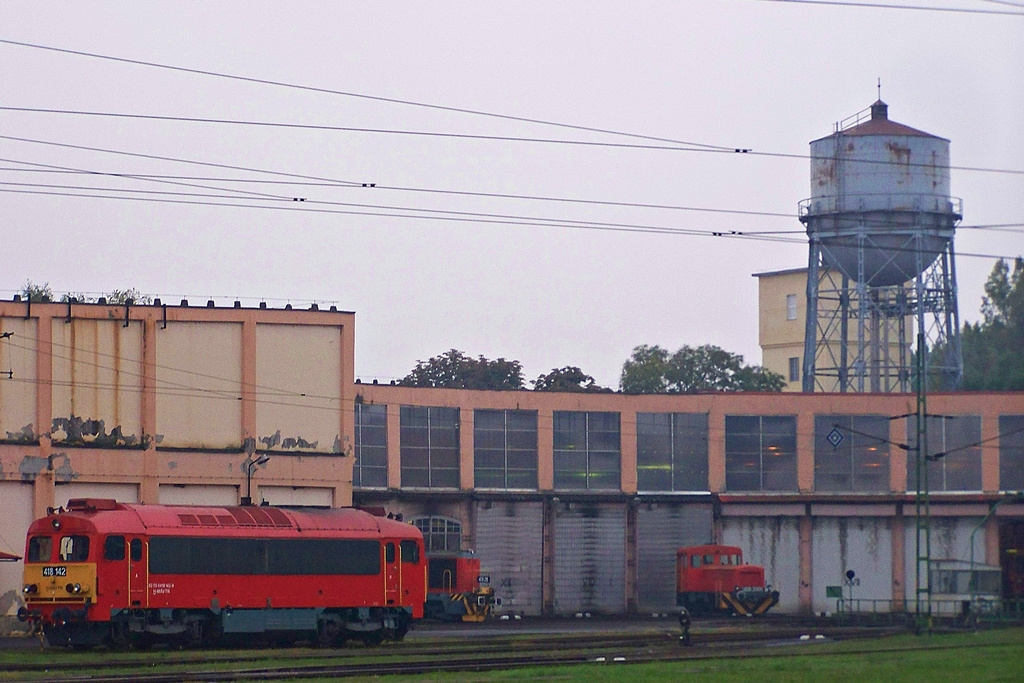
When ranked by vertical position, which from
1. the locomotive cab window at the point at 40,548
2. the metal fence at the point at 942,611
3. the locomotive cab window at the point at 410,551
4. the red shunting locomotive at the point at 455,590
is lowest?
the metal fence at the point at 942,611

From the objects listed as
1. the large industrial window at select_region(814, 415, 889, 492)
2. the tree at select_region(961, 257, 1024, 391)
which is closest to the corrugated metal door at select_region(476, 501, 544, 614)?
the large industrial window at select_region(814, 415, 889, 492)

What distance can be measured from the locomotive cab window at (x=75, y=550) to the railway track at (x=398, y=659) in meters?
2.98

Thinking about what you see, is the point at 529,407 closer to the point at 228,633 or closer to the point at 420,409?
the point at 420,409

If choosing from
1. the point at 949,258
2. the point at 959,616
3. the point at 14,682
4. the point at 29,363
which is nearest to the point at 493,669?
the point at 14,682

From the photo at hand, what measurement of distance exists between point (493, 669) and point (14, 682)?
9.72 meters

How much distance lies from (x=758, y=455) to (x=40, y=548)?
42.8 meters

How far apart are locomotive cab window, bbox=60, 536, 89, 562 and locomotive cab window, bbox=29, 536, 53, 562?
1.91 ft

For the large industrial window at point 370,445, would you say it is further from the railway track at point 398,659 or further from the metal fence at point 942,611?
the railway track at point 398,659

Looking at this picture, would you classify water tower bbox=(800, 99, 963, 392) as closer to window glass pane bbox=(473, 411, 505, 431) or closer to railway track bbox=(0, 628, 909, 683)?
window glass pane bbox=(473, 411, 505, 431)

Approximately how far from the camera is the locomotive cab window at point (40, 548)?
41.0m

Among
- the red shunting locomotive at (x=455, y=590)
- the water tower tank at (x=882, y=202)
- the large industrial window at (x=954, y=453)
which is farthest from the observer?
the water tower tank at (x=882, y=202)

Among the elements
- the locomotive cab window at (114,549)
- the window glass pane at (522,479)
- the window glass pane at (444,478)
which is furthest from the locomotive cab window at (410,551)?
the window glass pane at (522,479)

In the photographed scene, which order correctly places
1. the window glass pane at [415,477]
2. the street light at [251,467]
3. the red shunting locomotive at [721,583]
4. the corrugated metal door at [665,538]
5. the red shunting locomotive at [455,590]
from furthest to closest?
the corrugated metal door at [665,538] → the window glass pane at [415,477] → the red shunting locomotive at [721,583] → the red shunting locomotive at [455,590] → the street light at [251,467]

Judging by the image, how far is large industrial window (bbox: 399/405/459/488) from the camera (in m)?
71.7
